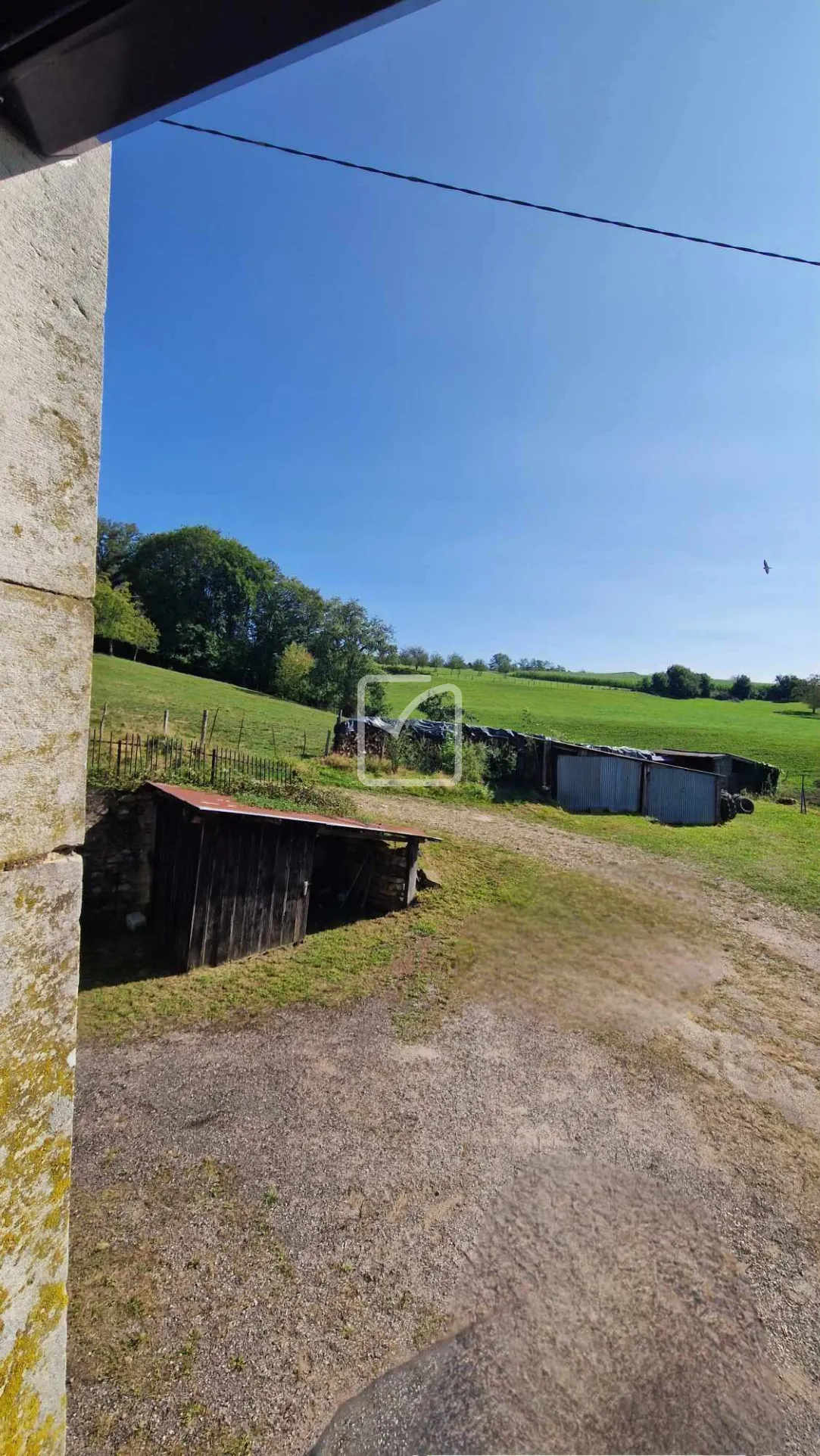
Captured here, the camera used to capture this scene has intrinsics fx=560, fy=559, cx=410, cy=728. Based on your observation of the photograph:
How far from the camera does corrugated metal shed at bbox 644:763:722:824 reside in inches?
844

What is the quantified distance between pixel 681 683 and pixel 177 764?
220 ft

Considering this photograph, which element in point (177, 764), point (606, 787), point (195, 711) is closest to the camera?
point (177, 764)

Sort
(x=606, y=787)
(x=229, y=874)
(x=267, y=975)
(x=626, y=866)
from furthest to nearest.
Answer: (x=606, y=787)
(x=626, y=866)
(x=229, y=874)
(x=267, y=975)

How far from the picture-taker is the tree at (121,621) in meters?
37.4

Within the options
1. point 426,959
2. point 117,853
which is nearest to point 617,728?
point 426,959

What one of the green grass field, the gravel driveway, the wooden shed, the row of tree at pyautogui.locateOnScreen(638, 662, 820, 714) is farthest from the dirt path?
the row of tree at pyautogui.locateOnScreen(638, 662, 820, 714)

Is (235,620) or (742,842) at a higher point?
(235,620)

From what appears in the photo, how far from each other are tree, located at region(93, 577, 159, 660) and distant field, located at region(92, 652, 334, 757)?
1.80 meters

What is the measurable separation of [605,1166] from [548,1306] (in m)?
1.48

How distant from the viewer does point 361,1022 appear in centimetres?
727

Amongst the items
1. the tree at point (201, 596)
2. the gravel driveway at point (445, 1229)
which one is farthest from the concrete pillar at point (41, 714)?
the tree at point (201, 596)

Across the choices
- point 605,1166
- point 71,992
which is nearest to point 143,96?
point 71,992

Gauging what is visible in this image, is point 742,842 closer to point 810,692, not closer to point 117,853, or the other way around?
point 117,853

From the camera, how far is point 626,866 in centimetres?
1495
